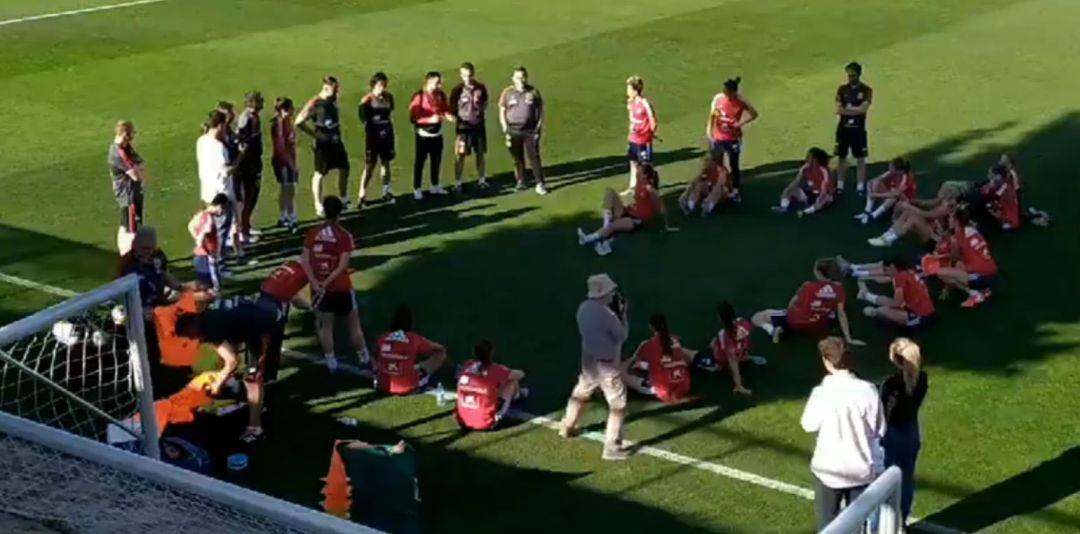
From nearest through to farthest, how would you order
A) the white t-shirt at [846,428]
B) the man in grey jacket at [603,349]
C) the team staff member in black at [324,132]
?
the white t-shirt at [846,428], the man in grey jacket at [603,349], the team staff member in black at [324,132]

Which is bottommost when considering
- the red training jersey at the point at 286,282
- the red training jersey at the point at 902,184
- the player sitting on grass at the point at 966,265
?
the player sitting on grass at the point at 966,265

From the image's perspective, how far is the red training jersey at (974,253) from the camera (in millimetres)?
15844

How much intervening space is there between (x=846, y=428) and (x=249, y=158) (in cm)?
1008

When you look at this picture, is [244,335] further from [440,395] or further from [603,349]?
[603,349]

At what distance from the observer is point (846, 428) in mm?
9891

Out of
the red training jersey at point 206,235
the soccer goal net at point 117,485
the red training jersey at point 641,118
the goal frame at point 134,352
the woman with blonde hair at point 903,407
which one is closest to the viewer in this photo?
the soccer goal net at point 117,485

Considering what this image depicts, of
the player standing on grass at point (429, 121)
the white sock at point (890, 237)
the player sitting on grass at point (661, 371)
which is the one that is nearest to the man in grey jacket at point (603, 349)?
the player sitting on grass at point (661, 371)

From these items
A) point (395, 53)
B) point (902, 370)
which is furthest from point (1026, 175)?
point (395, 53)

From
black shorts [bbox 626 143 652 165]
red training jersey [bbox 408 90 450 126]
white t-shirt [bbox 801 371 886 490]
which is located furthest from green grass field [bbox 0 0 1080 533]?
white t-shirt [bbox 801 371 886 490]

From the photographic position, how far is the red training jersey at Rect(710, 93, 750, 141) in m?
19.2

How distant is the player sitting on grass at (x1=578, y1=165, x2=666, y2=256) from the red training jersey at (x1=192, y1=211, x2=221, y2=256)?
458 cm

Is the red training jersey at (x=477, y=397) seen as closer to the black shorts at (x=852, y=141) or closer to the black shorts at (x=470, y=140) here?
the black shorts at (x=470, y=140)

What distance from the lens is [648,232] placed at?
719 inches

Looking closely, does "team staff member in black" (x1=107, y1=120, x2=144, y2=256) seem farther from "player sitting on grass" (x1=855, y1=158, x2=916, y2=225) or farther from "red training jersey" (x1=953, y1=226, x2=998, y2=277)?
"red training jersey" (x1=953, y1=226, x2=998, y2=277)
